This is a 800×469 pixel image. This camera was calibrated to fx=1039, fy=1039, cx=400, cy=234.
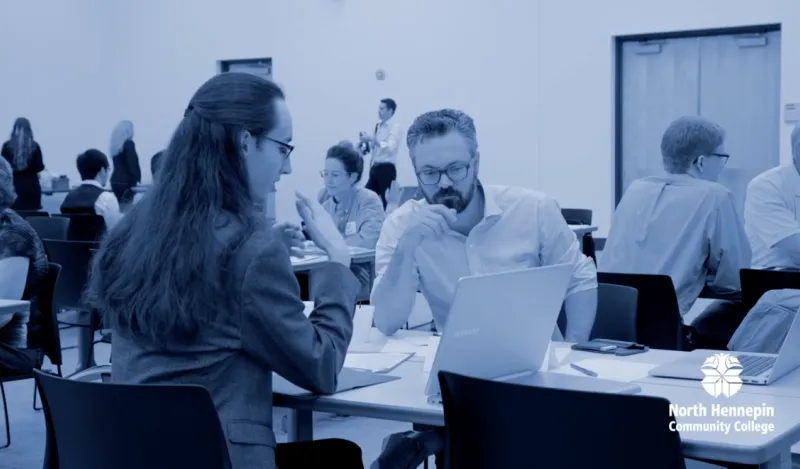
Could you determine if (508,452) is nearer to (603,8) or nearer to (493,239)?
(493,239)

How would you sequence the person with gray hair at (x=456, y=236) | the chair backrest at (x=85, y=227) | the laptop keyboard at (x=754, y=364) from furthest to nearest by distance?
the chair backrest at (x=85, y=227)
the person with gray hair at (x=456, y=236)
the laptop keyboard at (x=754, y=364)

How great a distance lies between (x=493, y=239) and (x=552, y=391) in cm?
143

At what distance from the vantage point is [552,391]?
1.68 metres

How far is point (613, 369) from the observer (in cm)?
234

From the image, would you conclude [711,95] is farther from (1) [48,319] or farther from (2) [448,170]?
(2) [448,170]

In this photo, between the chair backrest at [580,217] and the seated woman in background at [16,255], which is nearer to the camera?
the seated woman in background at [16,255]

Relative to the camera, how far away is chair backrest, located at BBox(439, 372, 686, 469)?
1612mm

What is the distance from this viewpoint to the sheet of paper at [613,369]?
2.26 m

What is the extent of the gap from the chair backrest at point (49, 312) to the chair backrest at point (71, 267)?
2.81 ft

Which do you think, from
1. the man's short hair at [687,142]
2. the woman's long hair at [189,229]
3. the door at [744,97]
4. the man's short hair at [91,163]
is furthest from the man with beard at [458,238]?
the door at [744,97]

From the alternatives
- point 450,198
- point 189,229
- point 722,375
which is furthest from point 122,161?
point 722,375

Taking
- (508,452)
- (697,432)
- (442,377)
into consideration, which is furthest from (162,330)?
(697,432)

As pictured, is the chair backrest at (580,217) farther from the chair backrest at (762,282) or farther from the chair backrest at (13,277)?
the chair backrest at (13,277)

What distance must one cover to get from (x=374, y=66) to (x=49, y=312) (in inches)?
283
